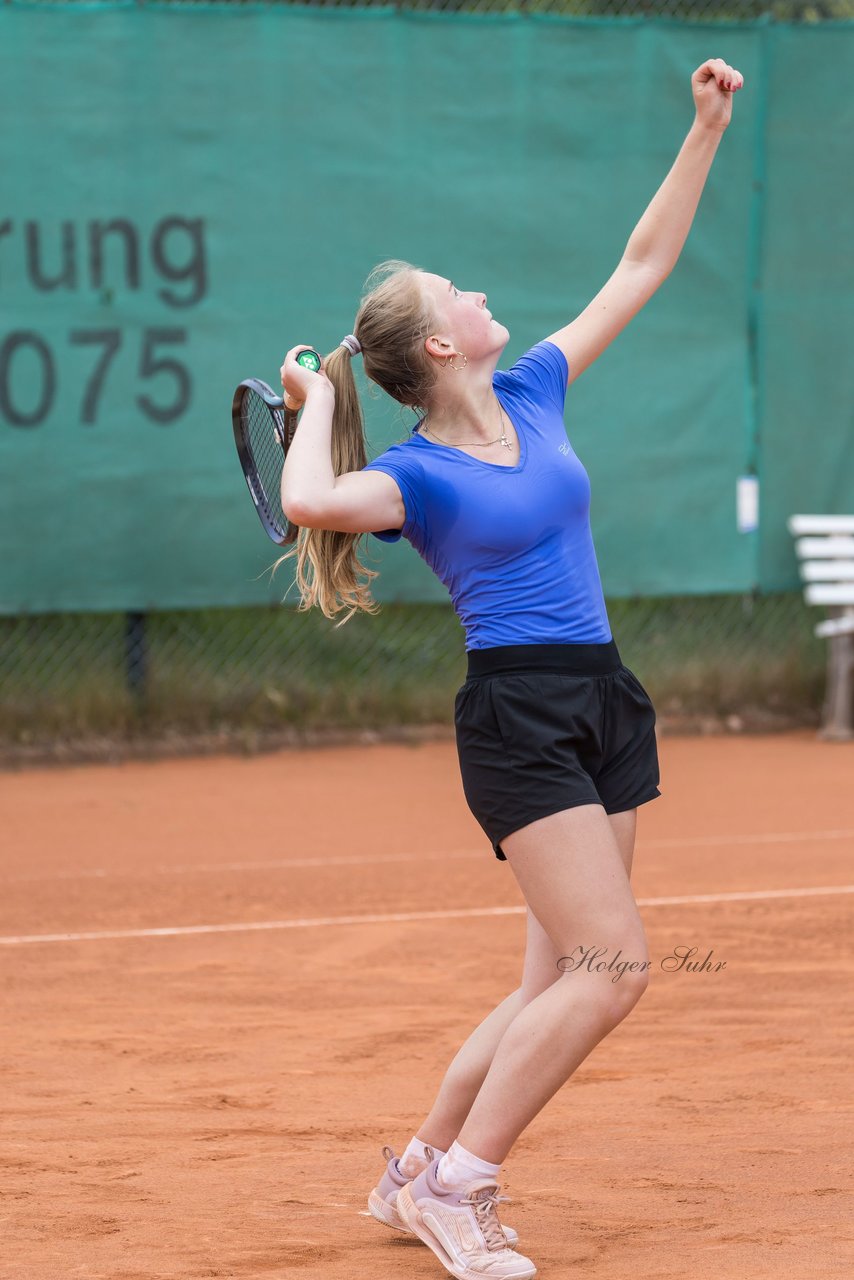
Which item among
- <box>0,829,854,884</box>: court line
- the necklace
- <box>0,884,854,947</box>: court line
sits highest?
the necklace

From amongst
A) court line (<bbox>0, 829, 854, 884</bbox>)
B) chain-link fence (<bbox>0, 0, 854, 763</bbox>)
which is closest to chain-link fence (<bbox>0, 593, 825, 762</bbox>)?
chain-link fence (<bbox>0, 0, 854, 763</bbox>)

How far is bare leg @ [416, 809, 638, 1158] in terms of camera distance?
2.84 meters

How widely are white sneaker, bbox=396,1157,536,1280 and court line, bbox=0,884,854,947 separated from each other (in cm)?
241

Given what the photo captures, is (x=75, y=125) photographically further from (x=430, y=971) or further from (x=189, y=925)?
(x=430, y=971)

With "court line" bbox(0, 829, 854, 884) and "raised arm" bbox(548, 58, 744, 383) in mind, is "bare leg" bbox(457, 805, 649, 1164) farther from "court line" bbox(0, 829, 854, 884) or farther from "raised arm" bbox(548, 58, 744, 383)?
"court line" bbox(0, 829, 854, 884)

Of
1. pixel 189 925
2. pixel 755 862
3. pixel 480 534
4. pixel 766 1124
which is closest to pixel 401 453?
pixel 480 534

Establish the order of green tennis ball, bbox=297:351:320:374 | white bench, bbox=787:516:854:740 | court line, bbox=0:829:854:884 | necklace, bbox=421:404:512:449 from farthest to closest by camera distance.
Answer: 1. white bench, bbox=787:516:854:740
2. court line, bbox=0:829:854:884
3. green tennis ball, bbox=297:351:320:374
4. necklace, bbox=421:404:512:449

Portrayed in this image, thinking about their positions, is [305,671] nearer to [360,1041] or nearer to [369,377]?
[360,1041]

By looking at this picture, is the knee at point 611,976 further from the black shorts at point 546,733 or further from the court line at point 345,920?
the court line at point 345,920

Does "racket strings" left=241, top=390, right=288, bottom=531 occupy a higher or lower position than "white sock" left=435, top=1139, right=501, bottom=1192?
higher

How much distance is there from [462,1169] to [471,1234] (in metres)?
0.10

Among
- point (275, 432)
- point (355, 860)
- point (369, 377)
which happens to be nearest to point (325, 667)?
point (355, 860)

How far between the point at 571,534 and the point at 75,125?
17.6 feet

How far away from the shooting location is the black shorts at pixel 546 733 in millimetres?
2699
